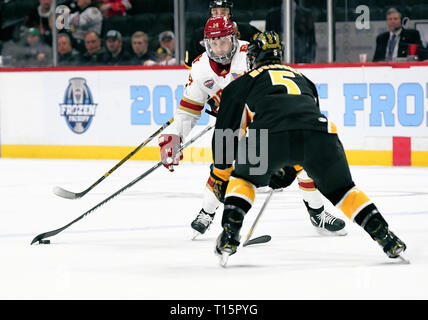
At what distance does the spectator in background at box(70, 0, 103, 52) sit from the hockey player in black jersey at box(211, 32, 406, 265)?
597 centimetres

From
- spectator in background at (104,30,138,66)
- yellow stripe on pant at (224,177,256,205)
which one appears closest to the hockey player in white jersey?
yellow stripe on pant at (224,177,256,205)

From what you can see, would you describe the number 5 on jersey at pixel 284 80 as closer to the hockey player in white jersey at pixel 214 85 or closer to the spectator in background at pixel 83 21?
the hockey player in white jersey at pixel 214 85

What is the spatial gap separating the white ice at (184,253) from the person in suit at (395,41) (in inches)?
60.1

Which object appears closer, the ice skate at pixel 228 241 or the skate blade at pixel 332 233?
the ice skate at pixel 228 241

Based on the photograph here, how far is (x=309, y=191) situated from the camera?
4879mm

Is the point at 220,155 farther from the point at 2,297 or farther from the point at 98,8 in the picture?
the point at 98,8

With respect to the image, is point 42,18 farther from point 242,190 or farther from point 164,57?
point 242,190

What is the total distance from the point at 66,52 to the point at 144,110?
3.42 feet

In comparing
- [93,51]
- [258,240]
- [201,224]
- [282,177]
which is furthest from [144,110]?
[282,177]

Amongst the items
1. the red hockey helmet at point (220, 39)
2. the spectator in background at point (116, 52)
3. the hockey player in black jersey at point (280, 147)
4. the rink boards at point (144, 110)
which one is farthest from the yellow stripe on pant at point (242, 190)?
the spectator in background at point (116, 52)

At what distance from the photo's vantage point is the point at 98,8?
9688 mm

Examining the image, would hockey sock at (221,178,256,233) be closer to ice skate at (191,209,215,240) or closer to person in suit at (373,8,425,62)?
ice skate at (191,209,215,240)

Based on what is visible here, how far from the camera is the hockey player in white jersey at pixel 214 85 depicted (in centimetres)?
467
